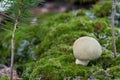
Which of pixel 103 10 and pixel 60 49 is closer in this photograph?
pixel 60 49

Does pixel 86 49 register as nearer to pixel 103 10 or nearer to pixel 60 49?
pixel 60 49

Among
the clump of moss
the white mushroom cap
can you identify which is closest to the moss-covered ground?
the clump of moss

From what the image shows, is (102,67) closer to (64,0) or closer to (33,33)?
(33,33)

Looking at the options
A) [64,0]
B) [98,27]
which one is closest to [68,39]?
[98,27]

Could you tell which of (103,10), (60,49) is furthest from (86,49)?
(103,10)

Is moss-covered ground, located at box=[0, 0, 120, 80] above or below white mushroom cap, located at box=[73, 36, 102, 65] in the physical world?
below

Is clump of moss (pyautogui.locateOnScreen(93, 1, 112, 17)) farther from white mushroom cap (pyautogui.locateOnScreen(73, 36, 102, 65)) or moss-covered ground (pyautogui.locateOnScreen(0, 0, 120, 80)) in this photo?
white mushroom cap (pyautogui.locateOnScreen(73, 36, 102, 65))

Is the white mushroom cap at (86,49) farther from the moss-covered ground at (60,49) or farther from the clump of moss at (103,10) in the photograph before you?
the clump of moss at (103,10)

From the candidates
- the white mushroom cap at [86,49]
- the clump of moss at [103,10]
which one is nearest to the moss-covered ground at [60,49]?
the clump of moss at [103,10]
